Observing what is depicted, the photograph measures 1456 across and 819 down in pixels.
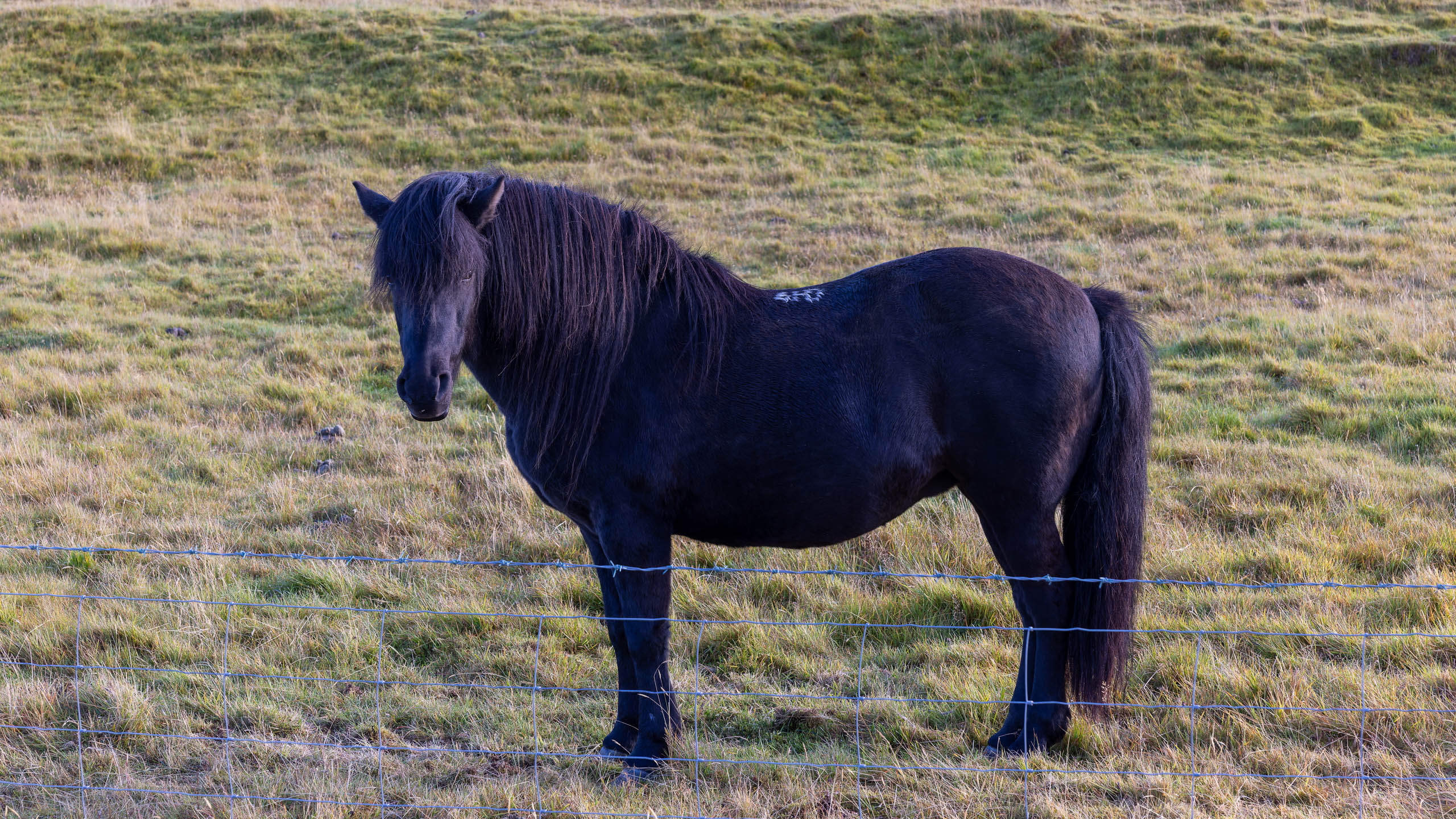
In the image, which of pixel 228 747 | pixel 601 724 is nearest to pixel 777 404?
pixel 601 724

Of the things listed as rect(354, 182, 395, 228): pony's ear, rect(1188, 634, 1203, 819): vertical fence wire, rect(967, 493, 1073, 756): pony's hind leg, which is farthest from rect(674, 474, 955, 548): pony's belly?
rect(354, 182, 395, 228): pony's ear

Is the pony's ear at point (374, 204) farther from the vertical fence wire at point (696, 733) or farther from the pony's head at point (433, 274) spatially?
the vertical fence wire at point (696, 733)

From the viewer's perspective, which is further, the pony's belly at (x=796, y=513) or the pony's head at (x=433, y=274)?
the pony's belly at (x=796, y=513)

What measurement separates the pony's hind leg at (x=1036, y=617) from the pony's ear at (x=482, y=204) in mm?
2267

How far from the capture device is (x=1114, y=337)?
439 centimetres

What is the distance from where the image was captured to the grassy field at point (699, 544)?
4.38m

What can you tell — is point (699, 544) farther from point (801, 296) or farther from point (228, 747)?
point (228, 747)

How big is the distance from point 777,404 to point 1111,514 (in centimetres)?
150

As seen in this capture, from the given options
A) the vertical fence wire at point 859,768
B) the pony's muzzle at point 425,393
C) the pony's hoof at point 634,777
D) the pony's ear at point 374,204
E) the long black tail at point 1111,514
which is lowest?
the pony's hoof at point 634,777

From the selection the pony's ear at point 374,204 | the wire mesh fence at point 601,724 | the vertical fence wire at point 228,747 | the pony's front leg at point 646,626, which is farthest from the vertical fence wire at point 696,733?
the pony's ear at point 374,204

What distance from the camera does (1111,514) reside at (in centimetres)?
439

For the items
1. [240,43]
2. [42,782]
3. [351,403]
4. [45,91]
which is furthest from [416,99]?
[42,782]

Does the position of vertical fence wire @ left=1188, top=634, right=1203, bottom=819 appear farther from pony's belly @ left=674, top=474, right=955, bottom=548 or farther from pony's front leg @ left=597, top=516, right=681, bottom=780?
pony's front leg @ left=597, top=516, right=681, bottom=780

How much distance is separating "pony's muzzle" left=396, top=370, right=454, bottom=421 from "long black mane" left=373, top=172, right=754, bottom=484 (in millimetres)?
430
